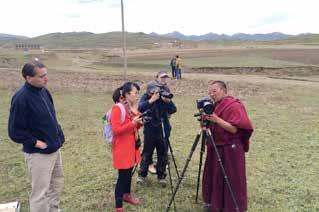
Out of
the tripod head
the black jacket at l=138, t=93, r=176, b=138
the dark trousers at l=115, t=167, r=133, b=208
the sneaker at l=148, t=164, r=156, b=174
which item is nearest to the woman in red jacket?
the dark trousers at l=115, t=167, r=133, b=208

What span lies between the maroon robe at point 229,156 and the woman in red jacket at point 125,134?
1.03 metres

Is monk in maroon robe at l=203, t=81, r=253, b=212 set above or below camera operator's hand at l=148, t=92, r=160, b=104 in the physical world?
below

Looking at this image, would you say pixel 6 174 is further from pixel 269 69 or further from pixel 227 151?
pixel 269 69

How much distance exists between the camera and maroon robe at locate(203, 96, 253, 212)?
4879 millimetres

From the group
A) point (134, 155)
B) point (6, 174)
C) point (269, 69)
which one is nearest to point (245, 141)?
point (134, 155)

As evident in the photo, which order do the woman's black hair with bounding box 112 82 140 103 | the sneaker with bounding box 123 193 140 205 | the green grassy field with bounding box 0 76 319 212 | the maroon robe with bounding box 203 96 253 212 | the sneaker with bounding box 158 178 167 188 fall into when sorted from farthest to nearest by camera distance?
the sneaker with bounding box 158 178 167 188 < the green grassy field with bounding box 0 76 319 212 < the sneaker with bounding box 123 193 140 205 < the woman's black hair with bounding box 112 82 140 103 < the maroon robe with bounding box 203 96 253 212

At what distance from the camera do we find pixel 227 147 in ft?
16.5

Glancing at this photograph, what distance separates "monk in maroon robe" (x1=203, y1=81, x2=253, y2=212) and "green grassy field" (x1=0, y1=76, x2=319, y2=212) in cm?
74

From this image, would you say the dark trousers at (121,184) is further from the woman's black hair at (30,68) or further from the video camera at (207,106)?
the woman's black hair at (30,68)

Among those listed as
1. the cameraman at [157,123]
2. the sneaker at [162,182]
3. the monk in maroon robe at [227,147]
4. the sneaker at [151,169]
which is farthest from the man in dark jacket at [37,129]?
the sneaker at [151,169]

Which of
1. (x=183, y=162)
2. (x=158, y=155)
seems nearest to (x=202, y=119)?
(x=158, y=155)

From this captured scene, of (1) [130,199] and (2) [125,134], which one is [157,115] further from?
(1) [130,199]

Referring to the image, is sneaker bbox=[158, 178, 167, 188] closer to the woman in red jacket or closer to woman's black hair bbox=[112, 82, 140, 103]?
the woman in red jacket

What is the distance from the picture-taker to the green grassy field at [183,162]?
6.05m
